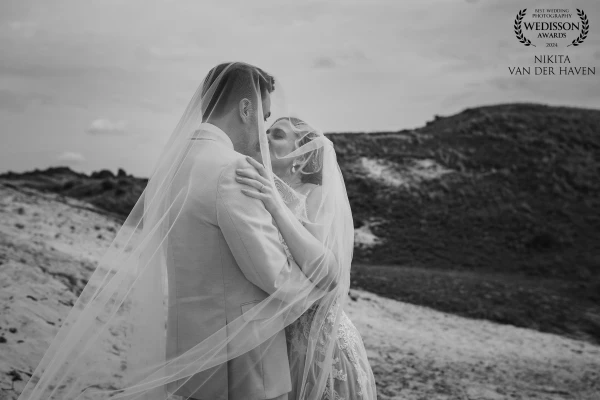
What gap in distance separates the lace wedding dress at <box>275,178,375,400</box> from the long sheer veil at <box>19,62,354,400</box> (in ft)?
0.14

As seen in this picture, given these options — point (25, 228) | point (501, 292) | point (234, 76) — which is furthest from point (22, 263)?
point (501, 292)

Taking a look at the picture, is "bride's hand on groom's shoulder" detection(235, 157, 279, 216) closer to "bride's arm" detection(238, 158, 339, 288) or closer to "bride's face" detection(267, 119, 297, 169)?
"bride's arm" detection(238, 158, 339, 288)

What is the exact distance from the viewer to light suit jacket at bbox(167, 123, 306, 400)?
77.5 inches

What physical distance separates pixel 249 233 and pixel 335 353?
106cm

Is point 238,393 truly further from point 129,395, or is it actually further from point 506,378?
point 506,378

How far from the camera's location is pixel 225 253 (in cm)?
204

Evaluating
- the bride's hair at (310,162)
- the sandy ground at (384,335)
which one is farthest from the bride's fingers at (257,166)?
the sandy ground at (384,335)

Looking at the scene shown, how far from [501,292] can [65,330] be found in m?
11.3

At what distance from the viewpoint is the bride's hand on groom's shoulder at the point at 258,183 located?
202 centimetres

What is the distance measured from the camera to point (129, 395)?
220cm

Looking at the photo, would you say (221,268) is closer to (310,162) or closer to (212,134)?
(212,134)

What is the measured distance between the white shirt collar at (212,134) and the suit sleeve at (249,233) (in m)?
0.17

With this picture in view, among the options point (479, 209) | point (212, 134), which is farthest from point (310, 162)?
point (479, 209)

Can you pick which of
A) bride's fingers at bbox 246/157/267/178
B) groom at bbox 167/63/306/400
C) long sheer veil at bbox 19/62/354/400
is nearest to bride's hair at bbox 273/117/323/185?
long sheer veil at bbox 19/62/354/400
